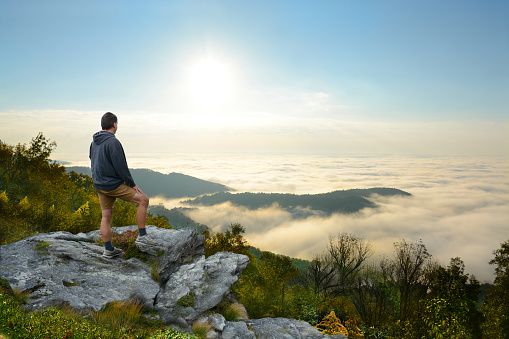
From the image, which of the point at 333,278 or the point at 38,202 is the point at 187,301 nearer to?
the point at 38,202

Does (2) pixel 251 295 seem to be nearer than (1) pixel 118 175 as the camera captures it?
No

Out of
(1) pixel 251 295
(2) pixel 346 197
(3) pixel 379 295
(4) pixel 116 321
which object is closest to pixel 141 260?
(4) pixel 116 321

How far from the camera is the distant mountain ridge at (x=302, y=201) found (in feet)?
489

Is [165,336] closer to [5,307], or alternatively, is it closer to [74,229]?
[5,307]

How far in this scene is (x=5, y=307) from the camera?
592cm

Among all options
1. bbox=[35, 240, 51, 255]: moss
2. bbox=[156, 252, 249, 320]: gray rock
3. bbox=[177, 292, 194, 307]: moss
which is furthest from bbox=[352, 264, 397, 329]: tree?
bbox=[35, 240, 51, 255]: moss

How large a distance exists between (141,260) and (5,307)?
4253 mm

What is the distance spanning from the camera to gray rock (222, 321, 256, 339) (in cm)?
920

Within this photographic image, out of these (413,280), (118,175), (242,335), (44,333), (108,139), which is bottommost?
(413,280)

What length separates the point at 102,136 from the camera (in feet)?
25.6

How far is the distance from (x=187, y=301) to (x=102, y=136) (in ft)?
19.2

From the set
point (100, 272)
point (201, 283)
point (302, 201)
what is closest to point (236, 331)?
point (201, 283)

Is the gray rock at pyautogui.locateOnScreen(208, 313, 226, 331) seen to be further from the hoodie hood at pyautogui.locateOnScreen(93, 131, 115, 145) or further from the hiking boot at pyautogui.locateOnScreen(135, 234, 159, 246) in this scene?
the hoodie hood at pyautogui.locateOnScreen(93, 131, 115, 145)

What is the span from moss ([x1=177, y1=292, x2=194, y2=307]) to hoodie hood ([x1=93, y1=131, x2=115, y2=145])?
5554 mm
